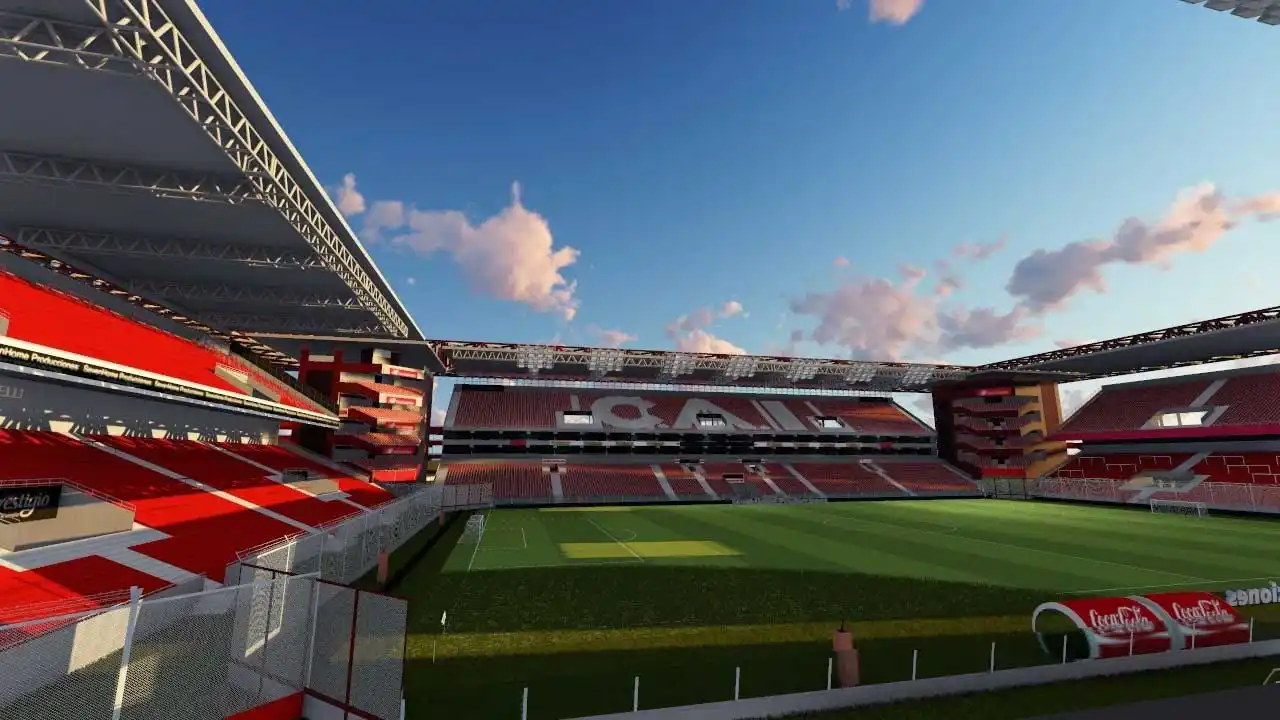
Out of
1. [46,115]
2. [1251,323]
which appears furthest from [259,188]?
[1251,323]

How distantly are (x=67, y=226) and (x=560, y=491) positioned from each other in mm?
34976

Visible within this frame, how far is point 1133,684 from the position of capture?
10547 millimetres

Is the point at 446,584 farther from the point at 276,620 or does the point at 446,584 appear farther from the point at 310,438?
the point at 310,438

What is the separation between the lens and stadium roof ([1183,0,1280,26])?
1184 centimetres

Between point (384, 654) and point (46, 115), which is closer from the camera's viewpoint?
point (384, 654)

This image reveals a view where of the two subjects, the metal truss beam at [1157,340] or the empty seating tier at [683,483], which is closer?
the metal truss beam at [1157,340]

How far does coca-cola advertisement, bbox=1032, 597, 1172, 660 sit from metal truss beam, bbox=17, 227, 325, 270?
28541mm

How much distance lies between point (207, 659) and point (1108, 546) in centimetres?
3324

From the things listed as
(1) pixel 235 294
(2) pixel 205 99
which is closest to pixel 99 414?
(1) pixel 235 294

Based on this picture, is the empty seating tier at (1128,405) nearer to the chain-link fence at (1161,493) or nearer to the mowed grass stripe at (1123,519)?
the chain-link fence at (1161,493)

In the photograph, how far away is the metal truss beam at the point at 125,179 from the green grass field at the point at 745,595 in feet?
46.3

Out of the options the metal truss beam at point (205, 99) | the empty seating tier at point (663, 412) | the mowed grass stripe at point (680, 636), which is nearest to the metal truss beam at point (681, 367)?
the empty seating tier at point (663, 412)

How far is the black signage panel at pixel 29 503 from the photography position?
12.4 metres

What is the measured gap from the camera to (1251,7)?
39.4 ft
